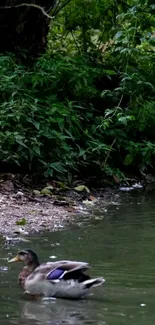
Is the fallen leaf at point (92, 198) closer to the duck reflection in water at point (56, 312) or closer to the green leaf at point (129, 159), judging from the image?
the green leaf at point (129, 159)

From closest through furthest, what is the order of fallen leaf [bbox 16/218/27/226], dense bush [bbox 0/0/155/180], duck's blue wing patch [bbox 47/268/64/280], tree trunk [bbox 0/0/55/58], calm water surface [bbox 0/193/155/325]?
calm water surface [bbox 0/193/155/325] → duck's blue wing patch [bbox 47/268/64/280] → fallen leaf [bbox 16/218/27/226] → dense bush [bbox 0/0/155/180] → tree trunk [bbox 0/0/55/58]

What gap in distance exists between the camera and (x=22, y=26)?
585 inches

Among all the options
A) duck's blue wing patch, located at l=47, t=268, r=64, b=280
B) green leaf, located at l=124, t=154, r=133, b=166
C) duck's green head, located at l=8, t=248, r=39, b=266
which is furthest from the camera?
green leaf, located at l=124, t=154, r=133, b=166

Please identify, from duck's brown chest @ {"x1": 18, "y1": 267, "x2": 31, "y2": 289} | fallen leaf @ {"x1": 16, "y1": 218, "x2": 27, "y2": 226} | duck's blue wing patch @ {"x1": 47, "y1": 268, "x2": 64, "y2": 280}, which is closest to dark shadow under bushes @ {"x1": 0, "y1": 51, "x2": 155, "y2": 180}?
fallen leaf @ {"x1": 16, "y1": 218, "x2": 27, "y2": 226}

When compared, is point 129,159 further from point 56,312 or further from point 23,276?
point 56,312

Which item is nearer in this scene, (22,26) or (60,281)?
(60,281)

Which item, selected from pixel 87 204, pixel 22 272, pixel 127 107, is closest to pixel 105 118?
pixel 127 107

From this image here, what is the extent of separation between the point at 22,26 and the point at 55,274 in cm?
899

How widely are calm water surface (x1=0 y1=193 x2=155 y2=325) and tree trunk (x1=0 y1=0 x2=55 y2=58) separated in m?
4.85

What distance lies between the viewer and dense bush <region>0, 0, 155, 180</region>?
484 inches

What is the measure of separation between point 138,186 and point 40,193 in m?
2.64

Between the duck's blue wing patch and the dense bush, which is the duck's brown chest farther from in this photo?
the dense bush

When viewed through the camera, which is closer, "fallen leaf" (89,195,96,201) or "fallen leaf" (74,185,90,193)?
"fallen leaf" (89,195,96,201)

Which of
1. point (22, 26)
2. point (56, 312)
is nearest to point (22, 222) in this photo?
point (56, 312)
